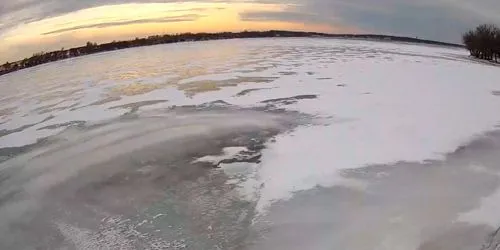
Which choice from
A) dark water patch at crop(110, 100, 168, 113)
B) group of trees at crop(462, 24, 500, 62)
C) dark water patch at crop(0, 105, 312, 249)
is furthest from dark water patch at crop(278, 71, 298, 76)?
group of trees at crop(462, 24, 500, 62)

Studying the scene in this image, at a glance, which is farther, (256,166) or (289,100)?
(289,100)

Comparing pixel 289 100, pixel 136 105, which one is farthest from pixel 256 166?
pixel 136 105

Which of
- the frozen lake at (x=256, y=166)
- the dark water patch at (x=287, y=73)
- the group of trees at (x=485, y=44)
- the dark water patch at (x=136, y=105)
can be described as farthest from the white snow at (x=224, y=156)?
the group of trees at (x=485, y=44)

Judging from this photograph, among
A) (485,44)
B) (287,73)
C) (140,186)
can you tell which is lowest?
(140,186)

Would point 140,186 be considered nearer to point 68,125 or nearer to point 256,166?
point 256,166

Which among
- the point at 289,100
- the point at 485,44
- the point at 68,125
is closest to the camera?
the point at 68,125

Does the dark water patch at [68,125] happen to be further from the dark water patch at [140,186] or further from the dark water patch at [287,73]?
the dark water patch at [287,73]

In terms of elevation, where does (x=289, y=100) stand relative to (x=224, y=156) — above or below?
above
